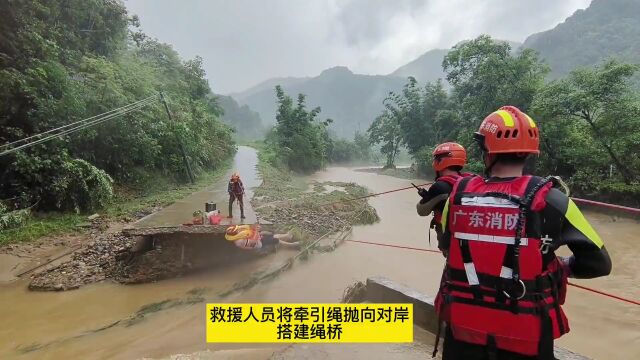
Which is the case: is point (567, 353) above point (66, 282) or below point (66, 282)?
above

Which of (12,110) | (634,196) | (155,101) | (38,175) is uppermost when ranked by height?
(155,101)

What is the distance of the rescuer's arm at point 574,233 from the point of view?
1.59m

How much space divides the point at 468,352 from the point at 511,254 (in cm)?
56

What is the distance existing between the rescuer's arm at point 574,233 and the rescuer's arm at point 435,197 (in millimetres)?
962

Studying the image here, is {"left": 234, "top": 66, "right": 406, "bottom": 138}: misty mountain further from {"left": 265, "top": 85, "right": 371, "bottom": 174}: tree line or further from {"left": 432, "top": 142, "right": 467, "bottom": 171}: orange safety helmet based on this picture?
{"left": 432, "top": 142, "right": 467, "bottom": 171}: orange safety helmet

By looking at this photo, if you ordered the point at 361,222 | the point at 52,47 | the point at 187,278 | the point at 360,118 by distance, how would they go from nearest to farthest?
the point at 187,278 → the point at 52,47 → the point at 361,222 → the point at 360,118

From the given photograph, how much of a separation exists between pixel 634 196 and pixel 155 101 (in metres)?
18.6

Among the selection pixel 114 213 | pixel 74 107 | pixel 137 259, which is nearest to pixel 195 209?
pixel 114 213

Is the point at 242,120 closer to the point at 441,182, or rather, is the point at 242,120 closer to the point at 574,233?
the point at 441,182

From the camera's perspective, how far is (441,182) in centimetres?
267

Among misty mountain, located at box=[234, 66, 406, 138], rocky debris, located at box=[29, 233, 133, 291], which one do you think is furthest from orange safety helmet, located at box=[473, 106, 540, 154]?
misty mountain, located at box=[234, 66, 406, 138]

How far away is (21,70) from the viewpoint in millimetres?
10312

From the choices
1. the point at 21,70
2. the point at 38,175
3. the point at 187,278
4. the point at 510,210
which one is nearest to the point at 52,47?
the point at 21,70

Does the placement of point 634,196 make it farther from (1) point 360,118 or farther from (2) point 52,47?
(1) point 360,118
